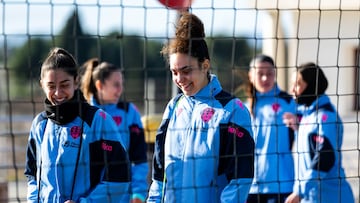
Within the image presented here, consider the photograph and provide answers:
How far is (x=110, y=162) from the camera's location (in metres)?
4.45

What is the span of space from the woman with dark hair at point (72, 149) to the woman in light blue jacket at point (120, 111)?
176 centimetres

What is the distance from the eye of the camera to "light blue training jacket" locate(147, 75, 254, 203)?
4.25 meters

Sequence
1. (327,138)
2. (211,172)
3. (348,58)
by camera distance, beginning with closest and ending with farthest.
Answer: (211,172) → (327,138) → (348,58)

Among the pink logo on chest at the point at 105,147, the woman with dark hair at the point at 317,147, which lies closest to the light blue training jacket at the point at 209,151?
the pink logo on chest at the point at 105,147

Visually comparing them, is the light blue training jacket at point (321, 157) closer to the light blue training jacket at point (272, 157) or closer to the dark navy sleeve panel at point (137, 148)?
the light blue training jacket at point (272, 157)

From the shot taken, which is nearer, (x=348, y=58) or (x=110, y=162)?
(x=110, y=162)

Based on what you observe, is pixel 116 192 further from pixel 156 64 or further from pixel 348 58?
pixel 156 64

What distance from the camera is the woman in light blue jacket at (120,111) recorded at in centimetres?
638

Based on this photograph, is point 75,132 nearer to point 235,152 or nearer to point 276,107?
point 235,152

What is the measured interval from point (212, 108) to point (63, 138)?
0.77m

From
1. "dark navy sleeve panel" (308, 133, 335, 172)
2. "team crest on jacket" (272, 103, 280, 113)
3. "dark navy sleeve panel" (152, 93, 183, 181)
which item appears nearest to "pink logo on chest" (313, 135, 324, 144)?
"dark navy sleeve panel" (308, 133, 335, 172)

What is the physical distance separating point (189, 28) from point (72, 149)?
2.76 ft

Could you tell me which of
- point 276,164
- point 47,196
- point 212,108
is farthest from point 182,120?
point 276,164

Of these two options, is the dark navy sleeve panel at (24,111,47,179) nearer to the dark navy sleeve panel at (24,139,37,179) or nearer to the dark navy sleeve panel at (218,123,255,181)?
the dark navy sleeve panel at (24,139,37,179)
